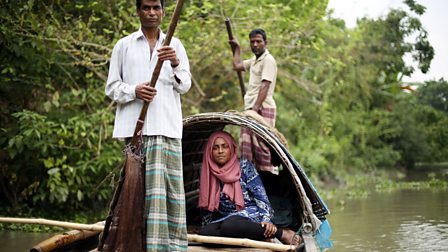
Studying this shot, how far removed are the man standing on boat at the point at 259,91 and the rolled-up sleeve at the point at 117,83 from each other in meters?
1.99

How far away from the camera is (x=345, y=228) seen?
795 cm

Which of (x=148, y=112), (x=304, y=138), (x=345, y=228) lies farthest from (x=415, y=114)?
(x=148, y=112)

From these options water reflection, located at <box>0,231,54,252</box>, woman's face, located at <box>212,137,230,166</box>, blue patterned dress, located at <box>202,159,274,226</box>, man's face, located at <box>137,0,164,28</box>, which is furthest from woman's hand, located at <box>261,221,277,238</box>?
water reflection, located at <box>0,231,54,252</box>

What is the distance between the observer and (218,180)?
16.9ft

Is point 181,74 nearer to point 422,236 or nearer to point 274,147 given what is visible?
point 274,147

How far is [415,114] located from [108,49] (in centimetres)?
1230

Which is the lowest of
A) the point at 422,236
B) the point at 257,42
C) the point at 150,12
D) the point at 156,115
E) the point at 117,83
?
the point at 422,236

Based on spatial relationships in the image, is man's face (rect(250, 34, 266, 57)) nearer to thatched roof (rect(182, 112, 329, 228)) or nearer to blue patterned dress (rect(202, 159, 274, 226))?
thatched roof (rect(182, 112, 329, 228))

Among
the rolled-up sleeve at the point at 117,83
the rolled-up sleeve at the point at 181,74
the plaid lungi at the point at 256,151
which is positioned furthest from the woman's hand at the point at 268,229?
Result: the rolled-up sleeve at the point at 117,83

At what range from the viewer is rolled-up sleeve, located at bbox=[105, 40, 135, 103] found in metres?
3.86

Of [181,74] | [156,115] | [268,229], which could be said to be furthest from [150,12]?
[268,229]

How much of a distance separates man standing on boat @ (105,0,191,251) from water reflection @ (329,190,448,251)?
3069 millimetres

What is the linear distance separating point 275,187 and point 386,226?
8.72 feet

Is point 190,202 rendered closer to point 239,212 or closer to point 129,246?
point 239,212
